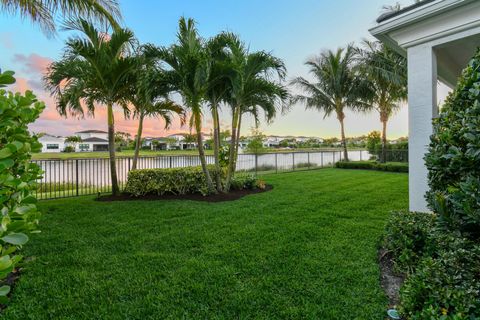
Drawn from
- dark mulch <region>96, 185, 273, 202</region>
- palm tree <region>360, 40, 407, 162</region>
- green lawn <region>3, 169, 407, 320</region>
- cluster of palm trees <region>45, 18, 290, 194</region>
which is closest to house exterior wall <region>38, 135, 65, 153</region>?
cluster of palm trees <region>45, 18, 290, 194</region>

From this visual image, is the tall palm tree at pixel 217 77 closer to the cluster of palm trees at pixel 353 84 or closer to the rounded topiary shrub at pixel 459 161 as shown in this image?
the rounded topiary shrub at pixel 459 161

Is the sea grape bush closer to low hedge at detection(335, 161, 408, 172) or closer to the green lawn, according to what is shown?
the green lawn

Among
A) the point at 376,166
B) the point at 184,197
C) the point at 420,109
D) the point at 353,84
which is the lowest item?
the point at 184,197

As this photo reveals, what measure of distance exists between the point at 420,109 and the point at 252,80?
413cm

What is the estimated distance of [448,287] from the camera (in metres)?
1.69

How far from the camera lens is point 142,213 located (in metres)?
5.11

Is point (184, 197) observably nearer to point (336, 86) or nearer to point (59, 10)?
point (59, 10)

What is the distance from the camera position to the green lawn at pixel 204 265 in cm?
211

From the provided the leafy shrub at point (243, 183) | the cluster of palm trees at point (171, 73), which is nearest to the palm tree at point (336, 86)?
the leafy shrub at point (243, 183)

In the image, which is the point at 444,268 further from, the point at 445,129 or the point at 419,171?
the point at 419,171

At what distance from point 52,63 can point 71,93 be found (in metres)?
0.90

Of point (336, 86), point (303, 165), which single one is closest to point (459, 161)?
point (303, 165)

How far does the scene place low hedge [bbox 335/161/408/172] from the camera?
40.1 feet

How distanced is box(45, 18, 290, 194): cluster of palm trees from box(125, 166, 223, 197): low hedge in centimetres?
41
